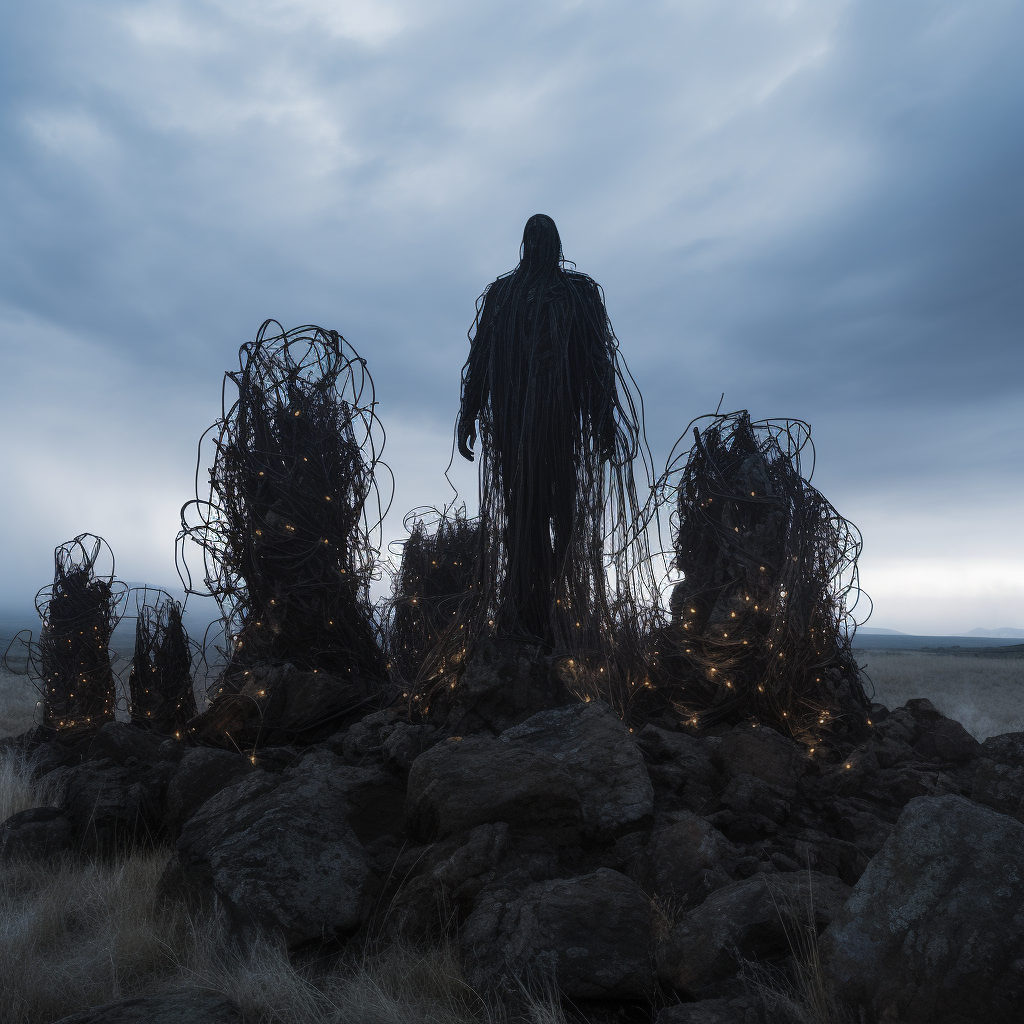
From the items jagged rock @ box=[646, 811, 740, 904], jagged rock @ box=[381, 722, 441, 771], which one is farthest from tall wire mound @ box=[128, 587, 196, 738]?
jagged rock @ box=[646, 811, 740, 904]

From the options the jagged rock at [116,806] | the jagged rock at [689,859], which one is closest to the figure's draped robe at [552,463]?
the jagged rock at [689,859]

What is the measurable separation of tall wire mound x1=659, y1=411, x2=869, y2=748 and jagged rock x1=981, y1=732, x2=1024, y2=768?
47.7 inches

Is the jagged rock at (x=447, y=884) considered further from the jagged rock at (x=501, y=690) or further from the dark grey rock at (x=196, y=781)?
the dark grey rock at (x=196, y=781)

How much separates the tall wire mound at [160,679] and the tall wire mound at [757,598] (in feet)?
16.3

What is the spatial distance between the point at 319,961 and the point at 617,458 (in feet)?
10.3

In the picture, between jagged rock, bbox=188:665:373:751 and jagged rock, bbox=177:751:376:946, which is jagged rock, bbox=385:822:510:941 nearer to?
jagged rock, bbox=177:751:376:946

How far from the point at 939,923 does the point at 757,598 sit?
10.2ft

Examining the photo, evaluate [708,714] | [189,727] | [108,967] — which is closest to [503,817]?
[108,967]

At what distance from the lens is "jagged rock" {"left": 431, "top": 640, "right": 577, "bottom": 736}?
4273 millimetres

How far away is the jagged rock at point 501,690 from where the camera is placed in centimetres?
427

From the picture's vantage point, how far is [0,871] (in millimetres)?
4070

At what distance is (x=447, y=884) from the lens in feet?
9.56

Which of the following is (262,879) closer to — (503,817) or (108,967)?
(108,967)

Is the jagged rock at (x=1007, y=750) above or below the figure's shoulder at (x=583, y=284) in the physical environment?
below
